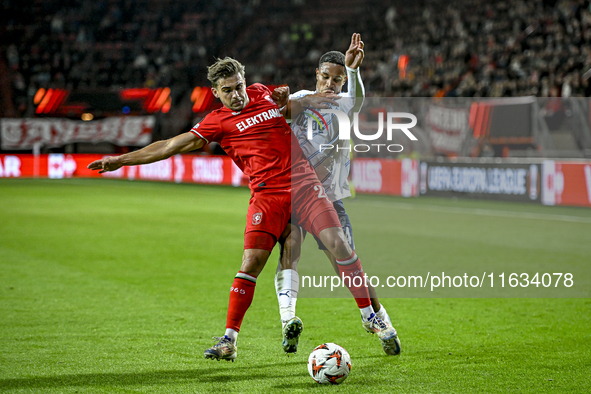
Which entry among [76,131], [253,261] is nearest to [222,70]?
[253,261]

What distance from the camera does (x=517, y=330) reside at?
5.16 meters

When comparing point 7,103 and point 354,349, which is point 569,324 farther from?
point 7,103

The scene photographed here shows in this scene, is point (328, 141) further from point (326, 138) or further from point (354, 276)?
point (354, 276)

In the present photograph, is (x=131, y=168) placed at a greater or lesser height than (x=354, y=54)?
lesser

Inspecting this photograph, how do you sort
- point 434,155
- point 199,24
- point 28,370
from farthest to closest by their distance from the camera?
point 199,24, point 434,155, point 28,370

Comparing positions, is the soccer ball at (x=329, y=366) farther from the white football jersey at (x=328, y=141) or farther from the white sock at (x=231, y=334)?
the white football jersey at (x=328, y=141)

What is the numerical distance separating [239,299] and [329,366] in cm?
77

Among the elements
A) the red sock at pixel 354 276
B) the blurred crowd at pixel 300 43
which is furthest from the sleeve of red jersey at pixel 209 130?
the blurred crowd at pixel 300 43

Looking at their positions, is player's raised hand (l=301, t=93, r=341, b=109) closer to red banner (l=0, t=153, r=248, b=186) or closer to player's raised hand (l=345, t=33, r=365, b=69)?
player's raised hand (l=345, t=33, r=365, b=69)

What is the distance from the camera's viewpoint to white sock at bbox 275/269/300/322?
4457 millimetres

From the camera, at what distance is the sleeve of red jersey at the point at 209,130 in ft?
14.2

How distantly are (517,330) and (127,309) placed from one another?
10.5 feet

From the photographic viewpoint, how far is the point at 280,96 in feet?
14.8

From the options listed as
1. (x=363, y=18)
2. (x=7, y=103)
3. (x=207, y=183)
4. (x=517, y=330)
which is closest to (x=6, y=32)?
(x=7, y=103)
